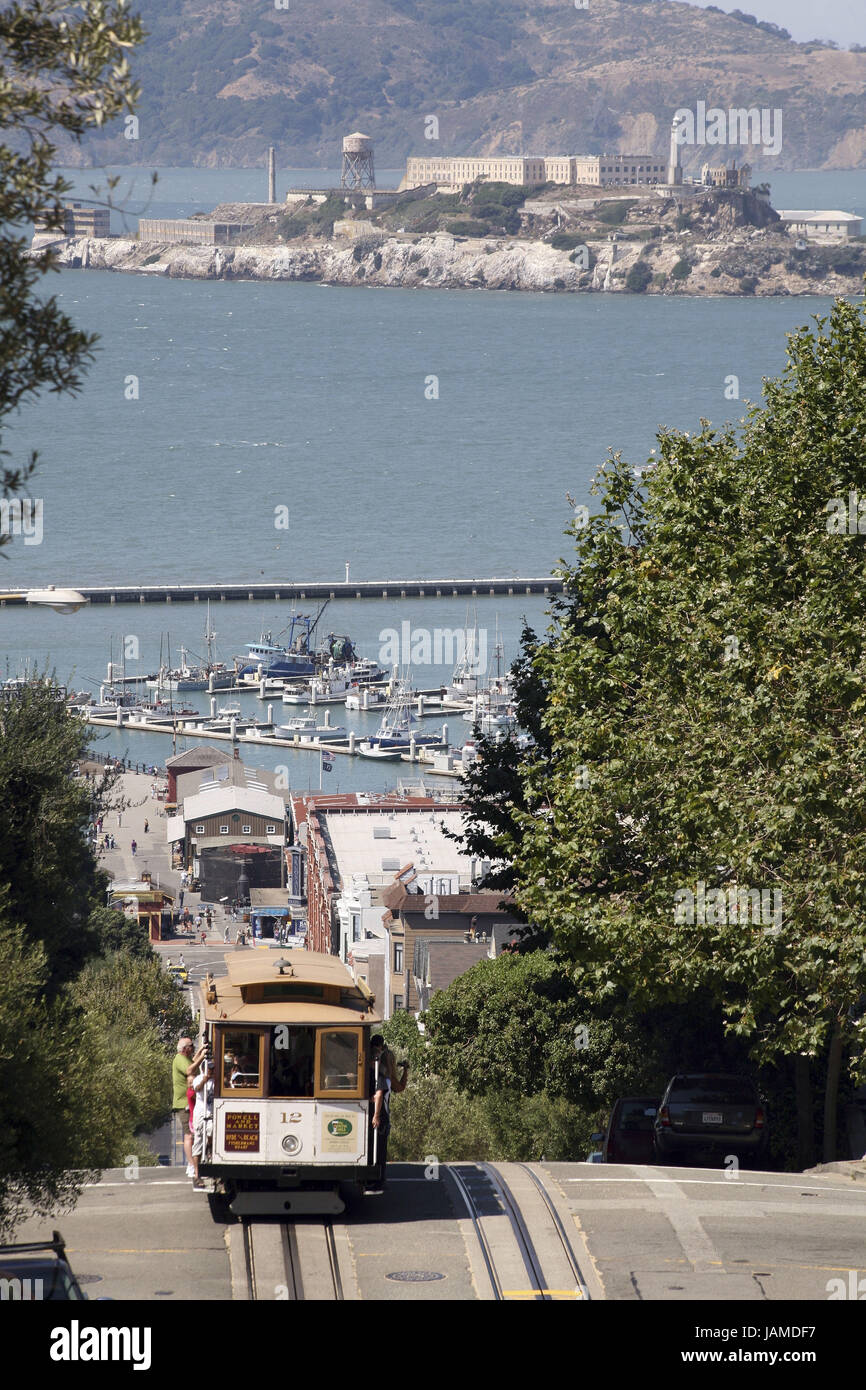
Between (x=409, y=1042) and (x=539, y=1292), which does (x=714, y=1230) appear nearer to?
(x=539, y=1292)

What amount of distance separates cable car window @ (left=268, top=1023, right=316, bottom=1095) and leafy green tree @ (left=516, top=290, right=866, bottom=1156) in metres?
5.57

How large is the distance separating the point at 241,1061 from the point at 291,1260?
1.80m

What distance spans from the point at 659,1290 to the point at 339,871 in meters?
64.6

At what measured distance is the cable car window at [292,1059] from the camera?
631 inches

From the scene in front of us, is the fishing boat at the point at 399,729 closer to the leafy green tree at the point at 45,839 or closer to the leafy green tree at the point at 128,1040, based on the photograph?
the leafy green tree at the point at 128,1040

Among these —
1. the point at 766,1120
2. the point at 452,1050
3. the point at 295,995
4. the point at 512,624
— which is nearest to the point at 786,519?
the point at 766,1120

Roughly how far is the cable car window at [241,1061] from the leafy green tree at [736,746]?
5974 millimetres

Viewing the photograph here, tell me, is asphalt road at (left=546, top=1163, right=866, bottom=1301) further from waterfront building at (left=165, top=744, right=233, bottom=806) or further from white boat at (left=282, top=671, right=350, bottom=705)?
white boat at (left=282, top=671, right=350, bottom=705)

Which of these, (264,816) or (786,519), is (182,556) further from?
(786,519)

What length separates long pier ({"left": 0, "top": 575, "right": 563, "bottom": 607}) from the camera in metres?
142

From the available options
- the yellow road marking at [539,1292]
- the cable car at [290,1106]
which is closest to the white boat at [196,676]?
the cable car at [290,1106]

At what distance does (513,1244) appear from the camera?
15.8 metres

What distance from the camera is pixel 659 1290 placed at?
1454 centimetres

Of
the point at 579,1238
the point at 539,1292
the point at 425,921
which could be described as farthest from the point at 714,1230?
the point at 425,921
